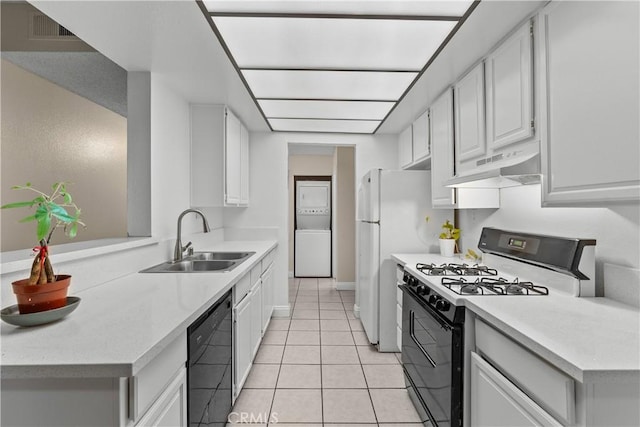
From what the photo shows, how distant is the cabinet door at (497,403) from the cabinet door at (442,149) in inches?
52.4

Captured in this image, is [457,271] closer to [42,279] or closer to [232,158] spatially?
[42,279]

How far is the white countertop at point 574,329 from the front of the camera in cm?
81

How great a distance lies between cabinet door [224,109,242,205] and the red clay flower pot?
6.23ft

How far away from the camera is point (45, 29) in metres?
2.00

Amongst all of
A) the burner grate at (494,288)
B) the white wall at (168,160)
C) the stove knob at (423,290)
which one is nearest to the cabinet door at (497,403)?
the burner grate at (494,288)

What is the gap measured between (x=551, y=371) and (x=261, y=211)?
10.7 feet

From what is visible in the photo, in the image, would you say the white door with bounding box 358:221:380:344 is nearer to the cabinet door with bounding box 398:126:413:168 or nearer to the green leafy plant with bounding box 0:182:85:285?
the cabinet door with bounding box 398:126:413:168

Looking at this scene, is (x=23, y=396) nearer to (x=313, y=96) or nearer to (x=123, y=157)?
(x=313, y=96)

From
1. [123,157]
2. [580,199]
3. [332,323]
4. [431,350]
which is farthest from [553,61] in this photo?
[123,157]

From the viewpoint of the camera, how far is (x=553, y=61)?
1307mm

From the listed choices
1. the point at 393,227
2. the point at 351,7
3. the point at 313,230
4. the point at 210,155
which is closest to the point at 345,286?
the point at 313,230

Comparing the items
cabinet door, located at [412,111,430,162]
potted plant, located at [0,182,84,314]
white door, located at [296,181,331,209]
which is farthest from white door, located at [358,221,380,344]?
white door, located at [296,181,331,209]

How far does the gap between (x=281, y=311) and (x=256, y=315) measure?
1.25 metres

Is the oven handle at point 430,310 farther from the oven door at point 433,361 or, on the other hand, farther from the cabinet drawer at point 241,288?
the cabinet drawer at point 241,288
